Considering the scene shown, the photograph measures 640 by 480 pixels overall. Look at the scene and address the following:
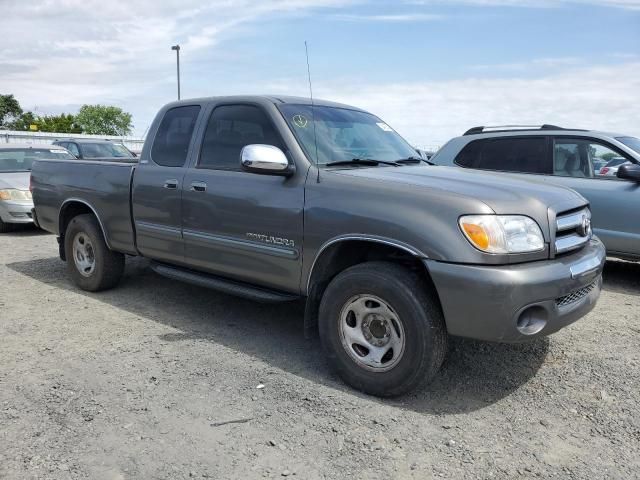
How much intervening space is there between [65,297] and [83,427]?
293 cm

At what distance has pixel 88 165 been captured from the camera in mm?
5727

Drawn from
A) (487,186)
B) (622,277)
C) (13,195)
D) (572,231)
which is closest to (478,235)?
(487,186)

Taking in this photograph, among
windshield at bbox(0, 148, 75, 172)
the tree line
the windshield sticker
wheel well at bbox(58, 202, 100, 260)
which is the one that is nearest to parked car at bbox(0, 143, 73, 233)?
windshield at bbox(0, 148, 75, 172)

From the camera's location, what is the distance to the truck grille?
3434mm

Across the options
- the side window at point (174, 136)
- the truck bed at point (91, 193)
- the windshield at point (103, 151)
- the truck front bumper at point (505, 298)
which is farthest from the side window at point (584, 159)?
the windshield at point (103, 151)

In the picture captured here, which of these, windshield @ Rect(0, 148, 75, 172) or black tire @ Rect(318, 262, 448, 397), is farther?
windshield @ Rect(0, 148, 75, 172)

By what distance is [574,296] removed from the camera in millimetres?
3443

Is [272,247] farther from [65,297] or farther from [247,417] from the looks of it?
[65,297]

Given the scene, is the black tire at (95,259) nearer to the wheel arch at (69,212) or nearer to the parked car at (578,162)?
the wheel arch at (69,212)

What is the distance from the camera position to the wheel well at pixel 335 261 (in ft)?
11.9

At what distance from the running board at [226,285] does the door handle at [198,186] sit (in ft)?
2.37

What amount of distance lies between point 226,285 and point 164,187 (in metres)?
1.08

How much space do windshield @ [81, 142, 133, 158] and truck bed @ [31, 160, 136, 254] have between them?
767 centimetres

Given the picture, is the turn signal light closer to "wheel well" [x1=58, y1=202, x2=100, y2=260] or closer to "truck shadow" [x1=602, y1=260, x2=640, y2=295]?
"truck shadow" [x1=602, y1=260, x2=640, y2=295]
